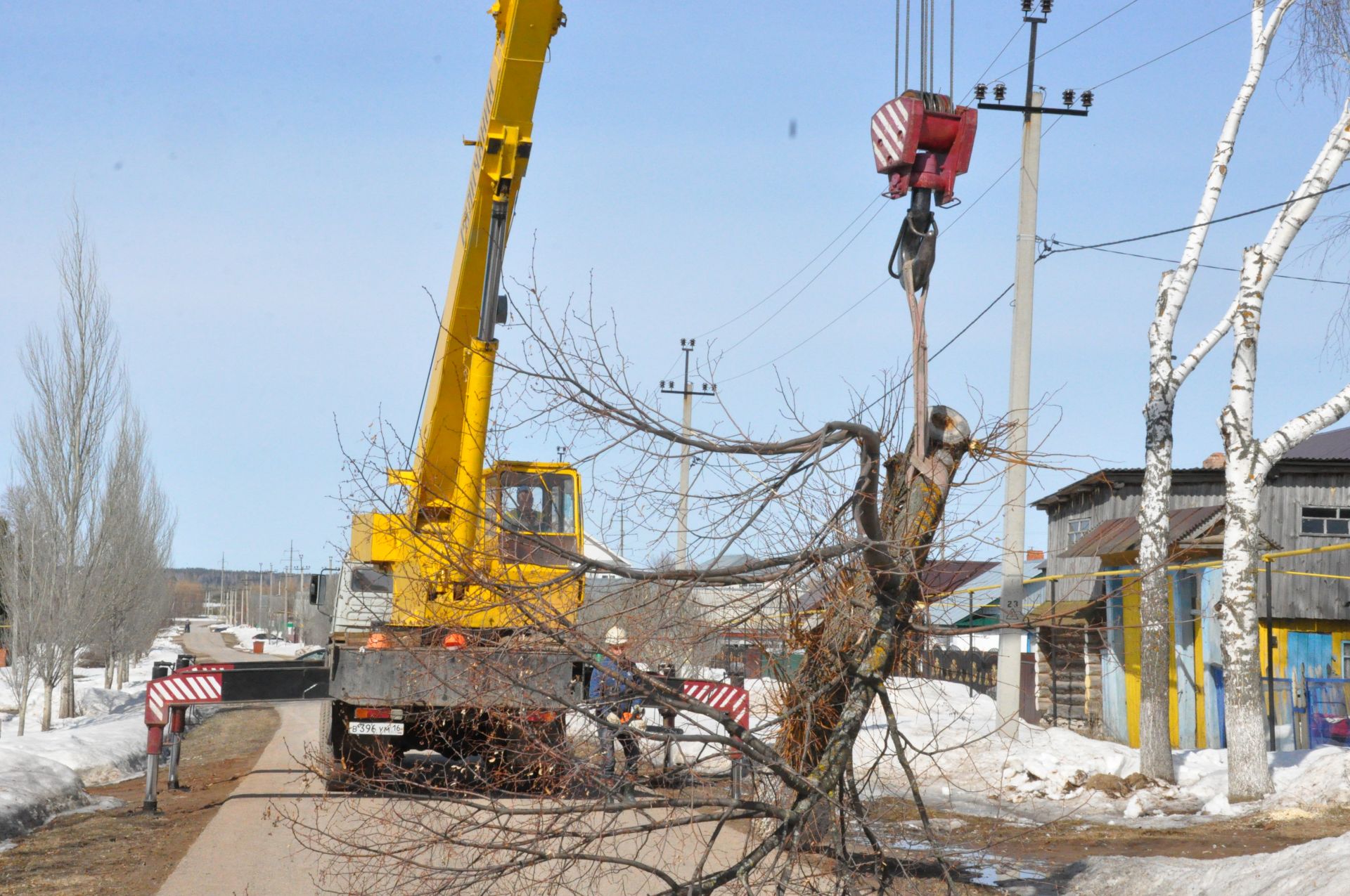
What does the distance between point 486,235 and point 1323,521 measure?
18.8 metres

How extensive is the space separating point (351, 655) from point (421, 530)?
5.29 metres

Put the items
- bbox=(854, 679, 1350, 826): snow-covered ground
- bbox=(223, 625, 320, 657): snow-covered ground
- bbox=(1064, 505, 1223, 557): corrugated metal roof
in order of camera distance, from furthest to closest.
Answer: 1. bbox=(223, 625, 320, 657): snow-covered ground
2. bbox=(1064, 505, 1223, 557): corrugated metal roof
3. bbox=(854, 679, 1350, 826): snow-covered ground

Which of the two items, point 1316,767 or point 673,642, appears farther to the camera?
point 1316,767

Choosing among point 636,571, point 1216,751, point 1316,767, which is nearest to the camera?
point 636,571

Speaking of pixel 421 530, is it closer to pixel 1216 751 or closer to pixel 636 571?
→ pixel 636 571

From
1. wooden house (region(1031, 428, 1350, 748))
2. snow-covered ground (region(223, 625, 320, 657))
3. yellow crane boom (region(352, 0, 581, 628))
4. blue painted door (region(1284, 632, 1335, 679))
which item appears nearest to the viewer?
yellow crane boom (region(352, 0, 581, 628))

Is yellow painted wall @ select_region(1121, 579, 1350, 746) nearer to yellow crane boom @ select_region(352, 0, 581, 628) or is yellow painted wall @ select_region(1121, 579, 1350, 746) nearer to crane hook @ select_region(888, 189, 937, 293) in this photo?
yellow crane boom @ select_region(352, 0, 581, 628)

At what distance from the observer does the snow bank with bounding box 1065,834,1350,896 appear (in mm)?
6495

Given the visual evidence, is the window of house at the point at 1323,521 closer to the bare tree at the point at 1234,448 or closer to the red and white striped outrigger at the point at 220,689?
the bare tree at the point at 1234,448

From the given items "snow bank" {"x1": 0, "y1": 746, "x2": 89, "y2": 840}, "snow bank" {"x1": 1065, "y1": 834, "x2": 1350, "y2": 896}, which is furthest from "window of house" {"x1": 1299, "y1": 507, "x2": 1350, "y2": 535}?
"snow bank" {"x1": 0, "y1": 746, "x2": 89, "y2": 840}

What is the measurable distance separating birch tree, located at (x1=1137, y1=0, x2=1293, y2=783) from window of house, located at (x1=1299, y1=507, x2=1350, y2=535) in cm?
1136

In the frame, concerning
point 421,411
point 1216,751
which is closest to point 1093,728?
point 1216,751

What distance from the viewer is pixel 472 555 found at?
5.66 m

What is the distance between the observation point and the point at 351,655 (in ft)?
34.9
